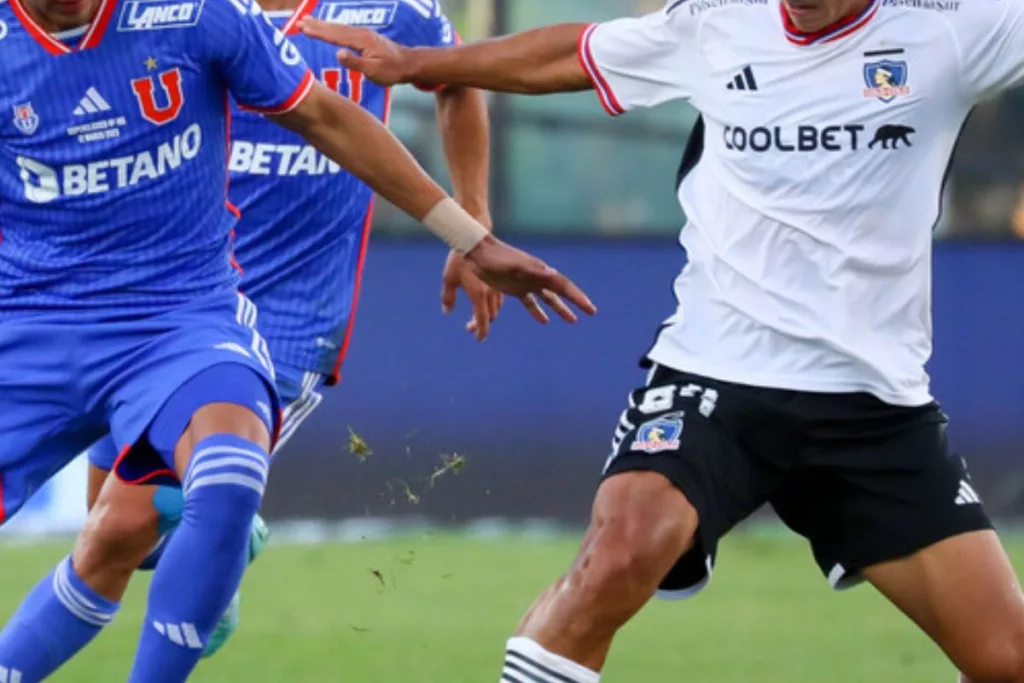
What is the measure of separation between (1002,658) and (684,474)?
0.93 m

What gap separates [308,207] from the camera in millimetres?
7465

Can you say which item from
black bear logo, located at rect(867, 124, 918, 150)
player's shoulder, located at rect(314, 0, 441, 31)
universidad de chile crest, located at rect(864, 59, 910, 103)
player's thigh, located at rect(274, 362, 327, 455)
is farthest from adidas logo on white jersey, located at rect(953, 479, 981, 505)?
player's shoulder, located at rect(314, 0, 441, 31)

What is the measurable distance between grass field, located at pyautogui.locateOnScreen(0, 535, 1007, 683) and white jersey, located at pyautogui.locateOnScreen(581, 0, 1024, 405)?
2155mm

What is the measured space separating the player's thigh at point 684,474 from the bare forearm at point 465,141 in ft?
5.54

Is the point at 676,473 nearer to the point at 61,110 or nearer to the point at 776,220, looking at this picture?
the point at 776,220

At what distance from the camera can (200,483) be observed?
5660 mm

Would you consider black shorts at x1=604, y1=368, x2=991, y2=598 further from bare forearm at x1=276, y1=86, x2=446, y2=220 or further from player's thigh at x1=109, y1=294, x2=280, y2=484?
player's thigh at x1=109, y1=294, x2=280, y2=484

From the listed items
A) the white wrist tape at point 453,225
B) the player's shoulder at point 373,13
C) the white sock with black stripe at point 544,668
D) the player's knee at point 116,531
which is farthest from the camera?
the player's shoulder at point 373,13

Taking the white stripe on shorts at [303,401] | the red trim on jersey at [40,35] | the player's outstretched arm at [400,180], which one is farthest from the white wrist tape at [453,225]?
the white stripe on shorts at [303,401]

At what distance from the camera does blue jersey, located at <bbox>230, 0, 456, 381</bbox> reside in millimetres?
7402

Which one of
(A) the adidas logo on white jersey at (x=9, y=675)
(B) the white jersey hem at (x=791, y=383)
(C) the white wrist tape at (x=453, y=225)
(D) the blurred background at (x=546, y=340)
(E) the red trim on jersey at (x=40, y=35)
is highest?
(E) the red trim on jersey at (x=40, y=35)

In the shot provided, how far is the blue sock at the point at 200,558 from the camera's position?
5.65 meters

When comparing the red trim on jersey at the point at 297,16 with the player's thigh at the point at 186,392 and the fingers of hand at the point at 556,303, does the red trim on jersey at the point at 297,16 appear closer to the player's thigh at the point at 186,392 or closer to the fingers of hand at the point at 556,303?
the player's thigh at the point at 186,392

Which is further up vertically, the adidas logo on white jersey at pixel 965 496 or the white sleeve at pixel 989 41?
the white sleeve at pixel 989 41
